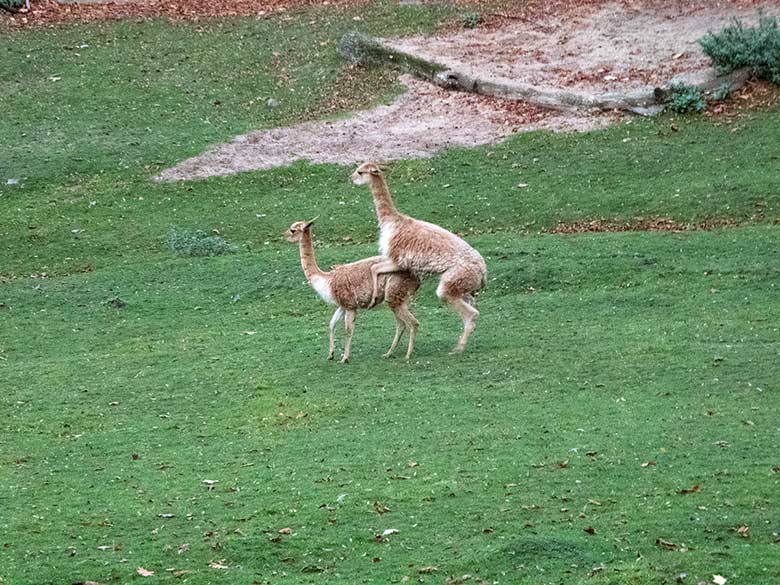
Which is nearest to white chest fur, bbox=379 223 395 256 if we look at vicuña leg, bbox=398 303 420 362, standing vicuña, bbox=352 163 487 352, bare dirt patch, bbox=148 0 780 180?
standing vicuña, bbox=352 163 487 352

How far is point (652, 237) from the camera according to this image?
53.0 ft

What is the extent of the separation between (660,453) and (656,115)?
1233 cm

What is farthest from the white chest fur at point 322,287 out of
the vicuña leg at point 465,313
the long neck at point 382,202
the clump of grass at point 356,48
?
the clump of grass at point 356,48

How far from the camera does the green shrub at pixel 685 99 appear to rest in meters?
20.8

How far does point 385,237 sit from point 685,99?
9.70 m

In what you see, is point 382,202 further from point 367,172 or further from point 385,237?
point 385,237

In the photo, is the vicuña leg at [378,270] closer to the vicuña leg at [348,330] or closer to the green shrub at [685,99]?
the vicuña leg at [348,330]

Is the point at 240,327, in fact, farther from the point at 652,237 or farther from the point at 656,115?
the point at 656,115

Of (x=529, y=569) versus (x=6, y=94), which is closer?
(x=529, y=569)

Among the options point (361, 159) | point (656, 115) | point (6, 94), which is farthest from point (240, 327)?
point (6, 94)

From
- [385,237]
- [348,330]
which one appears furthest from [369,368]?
[385,237]

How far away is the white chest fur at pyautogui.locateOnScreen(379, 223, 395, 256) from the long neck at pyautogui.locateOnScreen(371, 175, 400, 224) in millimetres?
139

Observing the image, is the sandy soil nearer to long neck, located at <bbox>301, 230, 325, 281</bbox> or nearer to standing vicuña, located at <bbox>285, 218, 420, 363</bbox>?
long neck, located at <bbox>301, 230, 325, 281</bbox>

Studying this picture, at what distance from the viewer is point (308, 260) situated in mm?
12914
